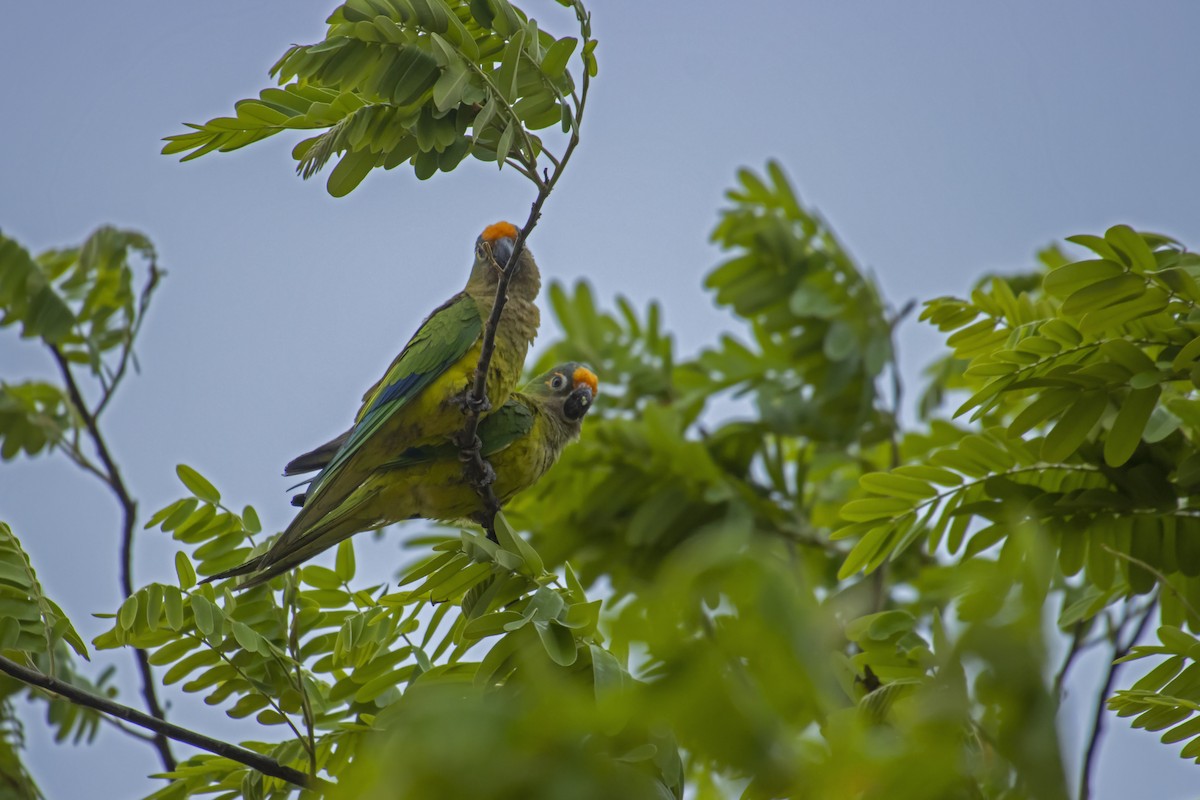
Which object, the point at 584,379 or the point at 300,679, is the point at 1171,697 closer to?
the point at 300,679

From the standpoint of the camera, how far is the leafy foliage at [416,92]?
2391mm

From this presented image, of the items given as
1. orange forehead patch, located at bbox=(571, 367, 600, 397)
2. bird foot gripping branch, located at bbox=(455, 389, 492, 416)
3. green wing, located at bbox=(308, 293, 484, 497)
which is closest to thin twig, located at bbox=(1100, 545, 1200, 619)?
bird foot gripping branch, located at bbox=(455, 389, 492, 416)

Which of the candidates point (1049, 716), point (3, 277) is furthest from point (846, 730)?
point (3, 277)

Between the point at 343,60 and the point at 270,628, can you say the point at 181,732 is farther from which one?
the point at 343,60

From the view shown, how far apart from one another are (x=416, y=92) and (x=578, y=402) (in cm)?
235

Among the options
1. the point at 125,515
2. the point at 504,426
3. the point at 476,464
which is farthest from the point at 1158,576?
the point at 125,515

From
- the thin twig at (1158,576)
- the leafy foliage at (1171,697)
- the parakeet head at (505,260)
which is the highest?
the parakeet head at (505,260)

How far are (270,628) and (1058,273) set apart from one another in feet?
7.80

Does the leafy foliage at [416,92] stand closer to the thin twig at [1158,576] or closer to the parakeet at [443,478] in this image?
the parakeet at [443,478]

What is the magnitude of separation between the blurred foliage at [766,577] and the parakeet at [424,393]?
1.81 ft

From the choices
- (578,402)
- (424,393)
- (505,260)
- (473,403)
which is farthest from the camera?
(578,402)

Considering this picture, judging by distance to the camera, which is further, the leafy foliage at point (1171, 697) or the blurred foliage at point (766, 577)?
the leafy foliage at point (1171, 697)

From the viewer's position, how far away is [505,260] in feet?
14.5

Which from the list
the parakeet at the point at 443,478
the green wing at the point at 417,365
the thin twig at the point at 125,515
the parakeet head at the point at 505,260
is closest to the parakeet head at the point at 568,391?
the parakeet at the point at 443,478
